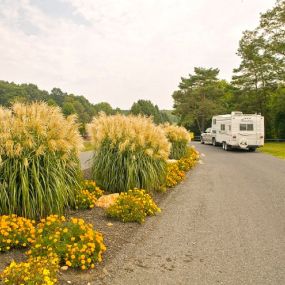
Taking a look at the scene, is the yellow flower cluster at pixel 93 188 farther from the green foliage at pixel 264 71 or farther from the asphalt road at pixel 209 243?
the green foliage at pixel 264 71

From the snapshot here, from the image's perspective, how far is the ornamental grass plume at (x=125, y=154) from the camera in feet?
23.3

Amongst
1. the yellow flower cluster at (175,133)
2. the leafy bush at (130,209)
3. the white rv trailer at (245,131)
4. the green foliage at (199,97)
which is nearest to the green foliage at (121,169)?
the leafy bush at (130,209)

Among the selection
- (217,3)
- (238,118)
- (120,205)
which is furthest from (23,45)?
(238,118)

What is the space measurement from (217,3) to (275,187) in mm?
5286

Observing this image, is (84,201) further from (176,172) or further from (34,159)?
(176,172)

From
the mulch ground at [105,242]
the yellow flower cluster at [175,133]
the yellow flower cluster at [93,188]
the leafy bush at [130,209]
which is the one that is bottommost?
the mulch ground at [105,242]

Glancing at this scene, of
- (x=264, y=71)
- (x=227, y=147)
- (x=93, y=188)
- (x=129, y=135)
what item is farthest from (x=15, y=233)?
(x=264, y=71)

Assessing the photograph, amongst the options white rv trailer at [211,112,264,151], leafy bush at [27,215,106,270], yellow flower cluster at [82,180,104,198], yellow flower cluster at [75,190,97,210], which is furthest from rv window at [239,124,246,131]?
leafy bush at [27,215,106,270]

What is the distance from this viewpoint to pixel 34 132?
199 inches

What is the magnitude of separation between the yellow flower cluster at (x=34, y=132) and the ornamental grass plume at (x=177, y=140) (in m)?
9.37

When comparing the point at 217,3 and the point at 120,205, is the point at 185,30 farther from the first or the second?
the point at 120,205

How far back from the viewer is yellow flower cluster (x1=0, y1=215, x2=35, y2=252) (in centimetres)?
396

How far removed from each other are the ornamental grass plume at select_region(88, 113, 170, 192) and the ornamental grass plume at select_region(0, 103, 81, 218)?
5.84 ft

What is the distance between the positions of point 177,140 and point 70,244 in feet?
37.3
